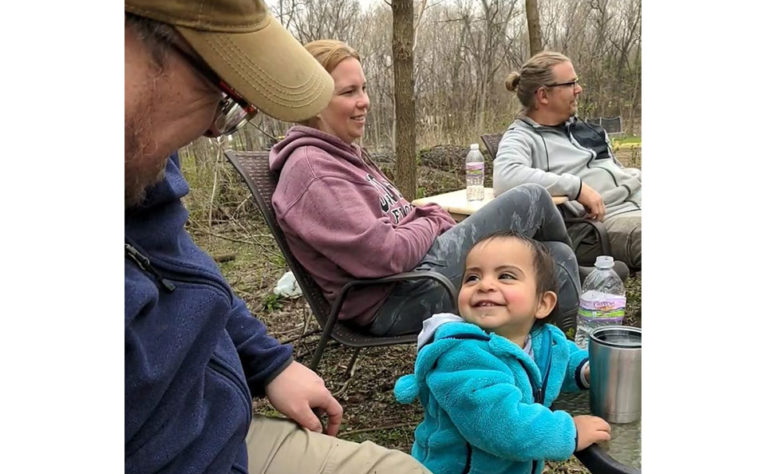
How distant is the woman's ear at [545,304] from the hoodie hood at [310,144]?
1.25 m

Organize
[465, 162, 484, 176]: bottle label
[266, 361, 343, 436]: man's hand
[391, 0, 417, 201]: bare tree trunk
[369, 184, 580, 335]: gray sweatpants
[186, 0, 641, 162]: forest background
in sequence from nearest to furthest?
1. [266, 361, 343, 436]: man's hand
2. [369, 184, 580, 335]: gray sweatpants
3. [465, 162, 484, 176]: bottle label
4. [391, 0, 417, 201]: bare tree trunk
5. [186, 0, 641, 162]: forest background

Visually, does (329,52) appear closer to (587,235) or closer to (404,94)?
(587,235)

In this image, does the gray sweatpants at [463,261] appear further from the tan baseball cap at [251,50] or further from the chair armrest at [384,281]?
the tan baseball cap at [251,50]

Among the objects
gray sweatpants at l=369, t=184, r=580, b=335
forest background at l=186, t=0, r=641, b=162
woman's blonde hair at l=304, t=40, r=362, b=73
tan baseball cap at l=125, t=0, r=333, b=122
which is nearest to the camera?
tan baseball cap at l=125, t=0, r=333, b=122

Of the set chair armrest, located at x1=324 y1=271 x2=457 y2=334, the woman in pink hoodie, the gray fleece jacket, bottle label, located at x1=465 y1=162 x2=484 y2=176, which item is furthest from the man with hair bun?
chair armrest, located at x1=324 y1=271 x2=457 y2=334

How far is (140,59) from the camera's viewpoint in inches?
33.0

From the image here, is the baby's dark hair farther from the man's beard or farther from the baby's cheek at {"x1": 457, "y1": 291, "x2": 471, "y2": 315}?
the man's beard

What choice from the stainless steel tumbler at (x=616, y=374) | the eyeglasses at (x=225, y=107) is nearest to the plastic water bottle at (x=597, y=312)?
the stainless steel tumbler at (x=616, y=374)

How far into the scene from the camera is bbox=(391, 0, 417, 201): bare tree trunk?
5.22 metres

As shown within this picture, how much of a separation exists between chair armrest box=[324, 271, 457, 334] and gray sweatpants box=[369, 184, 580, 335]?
14cm

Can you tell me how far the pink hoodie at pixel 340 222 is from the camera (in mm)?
2393

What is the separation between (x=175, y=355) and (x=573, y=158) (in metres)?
3.18

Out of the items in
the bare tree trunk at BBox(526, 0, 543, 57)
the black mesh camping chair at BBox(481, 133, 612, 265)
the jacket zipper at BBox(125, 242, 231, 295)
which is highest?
the bare tree trunk at BBox(526, 0, 543, 57)
